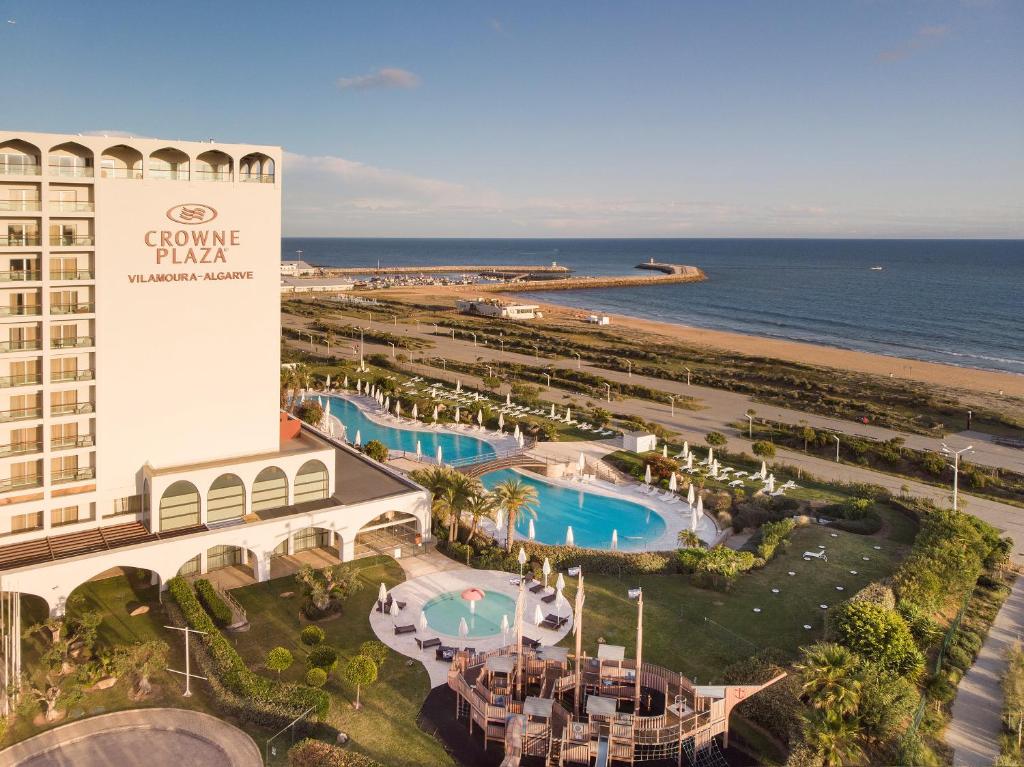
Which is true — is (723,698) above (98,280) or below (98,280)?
below

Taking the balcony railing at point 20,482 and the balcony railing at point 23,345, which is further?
the balcony railing at point 20,482

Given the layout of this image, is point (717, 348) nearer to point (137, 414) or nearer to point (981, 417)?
point (981, 417)

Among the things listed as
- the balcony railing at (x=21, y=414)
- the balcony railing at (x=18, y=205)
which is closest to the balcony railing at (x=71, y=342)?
the balcony railing at (x=21, y=414)

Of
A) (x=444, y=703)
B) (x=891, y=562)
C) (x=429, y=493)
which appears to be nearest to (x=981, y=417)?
(x=891, y=562)

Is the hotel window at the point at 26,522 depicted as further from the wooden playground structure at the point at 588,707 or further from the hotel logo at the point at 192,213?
the wooden playground structure at the point at 588,707

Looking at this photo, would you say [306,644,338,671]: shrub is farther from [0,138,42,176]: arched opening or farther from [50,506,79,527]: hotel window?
[0,138,42,176]: arched opening

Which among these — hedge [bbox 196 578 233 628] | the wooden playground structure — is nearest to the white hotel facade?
hedge [bbox 196 578 233 628]
